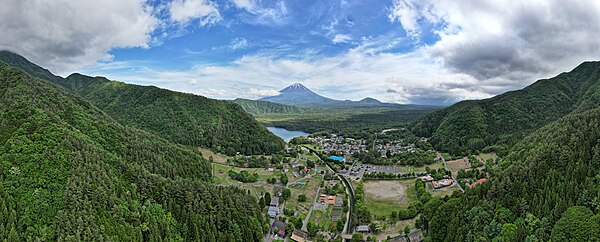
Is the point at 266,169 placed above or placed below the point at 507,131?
below

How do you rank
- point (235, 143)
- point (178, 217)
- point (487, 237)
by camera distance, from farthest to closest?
point (235, 143) < point (178, 217) < point (487, 237)

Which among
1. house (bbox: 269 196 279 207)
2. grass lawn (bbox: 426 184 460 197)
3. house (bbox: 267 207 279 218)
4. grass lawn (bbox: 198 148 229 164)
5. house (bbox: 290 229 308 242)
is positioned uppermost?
grass lawn (bbox: 198 148 229 164)

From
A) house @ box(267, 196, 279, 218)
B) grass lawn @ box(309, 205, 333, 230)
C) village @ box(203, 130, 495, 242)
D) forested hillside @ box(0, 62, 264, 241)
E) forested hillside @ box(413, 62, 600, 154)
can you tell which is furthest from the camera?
forested hillside @ box(413, 62, 600, 154)

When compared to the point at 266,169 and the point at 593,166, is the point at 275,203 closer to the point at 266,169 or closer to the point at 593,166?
the point at 266,169

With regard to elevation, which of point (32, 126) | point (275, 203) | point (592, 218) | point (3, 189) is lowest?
point (275, 203)

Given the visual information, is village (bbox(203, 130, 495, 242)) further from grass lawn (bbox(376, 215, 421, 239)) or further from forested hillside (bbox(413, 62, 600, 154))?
forested hillside (bbox(413, 62, 600, 154))

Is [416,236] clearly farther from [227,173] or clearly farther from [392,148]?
[392,148]

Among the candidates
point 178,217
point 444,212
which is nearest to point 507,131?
point 444,212

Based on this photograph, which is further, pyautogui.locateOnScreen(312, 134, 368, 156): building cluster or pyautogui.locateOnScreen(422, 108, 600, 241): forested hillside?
pyautogui.locateOnScreen(312, 134, 368, 156): building cluster

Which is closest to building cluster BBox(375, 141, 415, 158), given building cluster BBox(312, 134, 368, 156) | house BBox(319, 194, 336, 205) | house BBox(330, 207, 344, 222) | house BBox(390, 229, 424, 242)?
building cluster BBox(312, 134, 368, 156)
